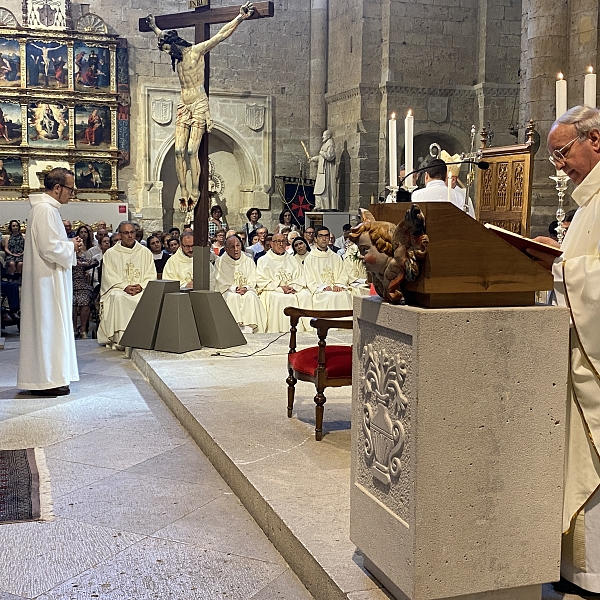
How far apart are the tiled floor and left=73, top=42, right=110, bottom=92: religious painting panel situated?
432 inches

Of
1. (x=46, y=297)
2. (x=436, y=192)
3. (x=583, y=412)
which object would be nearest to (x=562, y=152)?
(x=583, y=412)

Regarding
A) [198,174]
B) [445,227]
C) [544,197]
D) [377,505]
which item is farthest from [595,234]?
[544,197]

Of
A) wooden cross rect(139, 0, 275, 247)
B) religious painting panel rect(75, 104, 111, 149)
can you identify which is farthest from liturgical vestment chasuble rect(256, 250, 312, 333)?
religious painting panel rect(75, 104, 111, 149)

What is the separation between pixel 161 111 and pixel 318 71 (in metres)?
3.32

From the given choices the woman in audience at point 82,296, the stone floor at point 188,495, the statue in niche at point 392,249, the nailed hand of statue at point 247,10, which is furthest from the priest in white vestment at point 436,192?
the woman in audience at point 82,296

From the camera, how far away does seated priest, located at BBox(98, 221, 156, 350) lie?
8.41 meters

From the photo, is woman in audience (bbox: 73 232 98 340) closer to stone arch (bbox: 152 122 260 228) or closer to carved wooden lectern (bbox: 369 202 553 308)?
stone arch (bbox: 152 122 260 228)

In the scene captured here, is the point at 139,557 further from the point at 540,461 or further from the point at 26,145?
the point at 26,145

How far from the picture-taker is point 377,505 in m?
2.45

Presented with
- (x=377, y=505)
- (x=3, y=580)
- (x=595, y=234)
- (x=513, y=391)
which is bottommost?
(x=3, y=580)

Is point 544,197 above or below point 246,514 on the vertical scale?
above

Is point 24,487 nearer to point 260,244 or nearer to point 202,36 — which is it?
point 202,36

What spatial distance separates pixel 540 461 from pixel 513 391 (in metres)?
0.22

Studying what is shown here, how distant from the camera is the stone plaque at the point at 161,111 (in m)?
16.0
